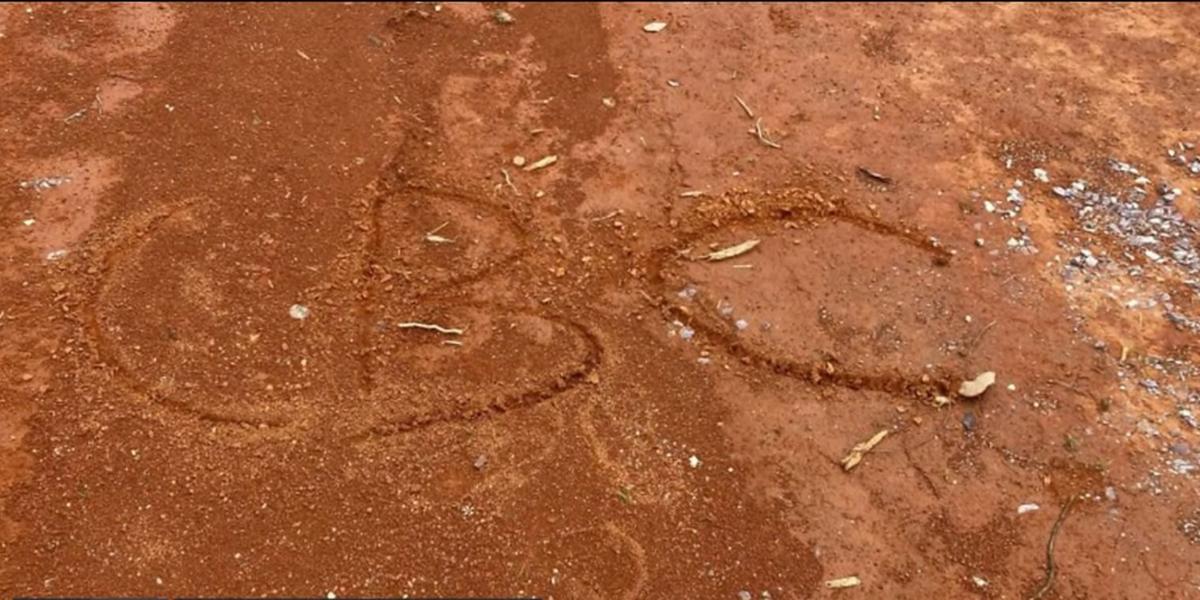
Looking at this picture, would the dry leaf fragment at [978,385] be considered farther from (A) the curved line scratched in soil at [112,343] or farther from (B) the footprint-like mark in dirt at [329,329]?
(A) the curved line scratched in soil at [112,343]

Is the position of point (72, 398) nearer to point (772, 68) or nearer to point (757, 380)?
point (757, 380)

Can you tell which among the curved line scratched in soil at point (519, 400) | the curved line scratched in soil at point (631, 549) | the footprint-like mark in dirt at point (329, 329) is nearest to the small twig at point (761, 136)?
the footprint-like mark in dirt at point (329, 329)

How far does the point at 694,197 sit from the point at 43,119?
2.94 metres

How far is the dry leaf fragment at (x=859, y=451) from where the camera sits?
3490 millimetres

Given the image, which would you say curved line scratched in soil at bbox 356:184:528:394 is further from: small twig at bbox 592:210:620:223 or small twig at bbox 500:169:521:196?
small twig at bbox 592:210:620:223

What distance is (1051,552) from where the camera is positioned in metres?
3.30

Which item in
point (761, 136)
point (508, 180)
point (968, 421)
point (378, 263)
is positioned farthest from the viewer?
point (761, 136)

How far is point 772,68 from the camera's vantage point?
5109 mm

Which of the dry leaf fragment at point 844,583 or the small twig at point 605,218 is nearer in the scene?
the dry leaf fragment at point 844,583

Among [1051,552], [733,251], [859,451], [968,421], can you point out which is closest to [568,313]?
[733,251]

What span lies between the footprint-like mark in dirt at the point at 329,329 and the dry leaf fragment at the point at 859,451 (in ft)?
3.18

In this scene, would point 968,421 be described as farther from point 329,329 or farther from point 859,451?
point 329,329

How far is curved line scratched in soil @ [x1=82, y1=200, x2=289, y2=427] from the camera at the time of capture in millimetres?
3457

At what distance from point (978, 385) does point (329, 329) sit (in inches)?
96.3
